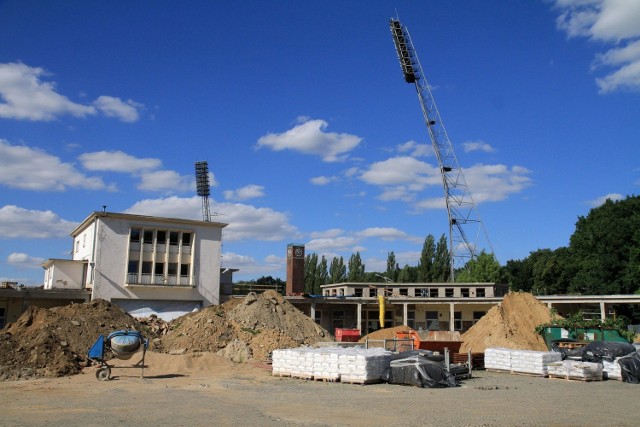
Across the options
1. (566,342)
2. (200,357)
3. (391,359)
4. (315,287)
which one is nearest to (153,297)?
(200,357)

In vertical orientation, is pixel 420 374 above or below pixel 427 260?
below

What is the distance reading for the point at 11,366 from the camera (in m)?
23.1

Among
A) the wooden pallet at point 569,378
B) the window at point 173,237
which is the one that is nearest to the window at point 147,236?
the window at point 173,237

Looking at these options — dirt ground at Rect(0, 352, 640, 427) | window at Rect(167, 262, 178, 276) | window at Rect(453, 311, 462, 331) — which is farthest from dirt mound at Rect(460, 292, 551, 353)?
window at Rect(167, 262, 178, 276)

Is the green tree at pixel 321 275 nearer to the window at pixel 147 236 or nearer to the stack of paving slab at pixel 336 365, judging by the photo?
the window at pixel 147 236

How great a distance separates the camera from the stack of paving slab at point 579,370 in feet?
75.3

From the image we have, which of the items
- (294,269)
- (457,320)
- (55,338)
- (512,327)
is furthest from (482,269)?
(55,338)

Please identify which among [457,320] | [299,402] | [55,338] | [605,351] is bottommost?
[299,402]

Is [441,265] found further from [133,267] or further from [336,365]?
[336,365]

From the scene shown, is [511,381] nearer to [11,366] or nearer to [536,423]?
[536,423]

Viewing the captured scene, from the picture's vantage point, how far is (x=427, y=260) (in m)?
78.9

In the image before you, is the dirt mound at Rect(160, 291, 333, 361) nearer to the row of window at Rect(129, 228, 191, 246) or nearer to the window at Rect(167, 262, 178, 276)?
the window at Rect(167, 262, 178, 276)

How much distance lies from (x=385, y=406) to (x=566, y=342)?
16.7 metres

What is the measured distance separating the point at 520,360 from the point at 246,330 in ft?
52.1
